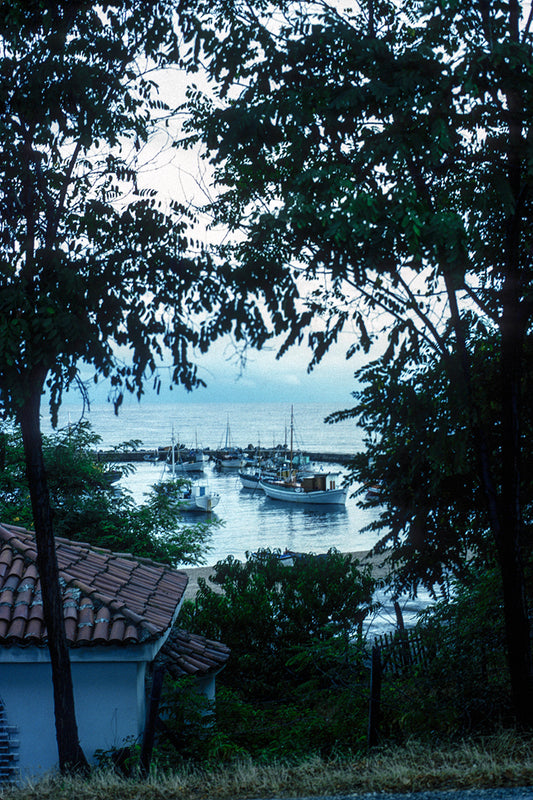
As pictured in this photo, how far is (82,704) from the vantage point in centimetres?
936

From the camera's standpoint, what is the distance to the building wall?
9.27 meters

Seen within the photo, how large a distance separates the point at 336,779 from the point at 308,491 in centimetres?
7779

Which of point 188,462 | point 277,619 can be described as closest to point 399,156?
point 277,619

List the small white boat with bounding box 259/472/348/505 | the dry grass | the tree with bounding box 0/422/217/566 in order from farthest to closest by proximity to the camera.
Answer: the small white boat with bounding box 259/472/348/505 < the tree with bounding box 0/422/217/566 < the dry grass

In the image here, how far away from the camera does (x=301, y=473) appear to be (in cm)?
9650

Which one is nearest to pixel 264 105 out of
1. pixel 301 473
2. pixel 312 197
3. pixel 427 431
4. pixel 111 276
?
pixel 312 197

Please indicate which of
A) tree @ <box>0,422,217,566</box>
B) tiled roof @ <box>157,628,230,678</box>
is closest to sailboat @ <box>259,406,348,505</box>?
tree @ <box>0,422,217,566</box>

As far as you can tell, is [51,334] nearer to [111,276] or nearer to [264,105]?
[111,276]

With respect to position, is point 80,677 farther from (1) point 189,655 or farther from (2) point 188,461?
(2) point 188,461

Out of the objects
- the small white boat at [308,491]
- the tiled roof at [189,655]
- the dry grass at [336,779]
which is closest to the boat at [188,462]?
the small white boat at [308,491]

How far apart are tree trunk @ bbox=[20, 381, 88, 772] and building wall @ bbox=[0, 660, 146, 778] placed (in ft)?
4.58

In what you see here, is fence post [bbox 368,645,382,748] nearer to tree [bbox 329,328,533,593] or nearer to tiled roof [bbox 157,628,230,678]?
tree [bbox 329,328,533,593]

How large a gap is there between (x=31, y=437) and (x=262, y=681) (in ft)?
37.3

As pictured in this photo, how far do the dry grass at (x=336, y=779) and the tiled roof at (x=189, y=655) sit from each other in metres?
3.96
